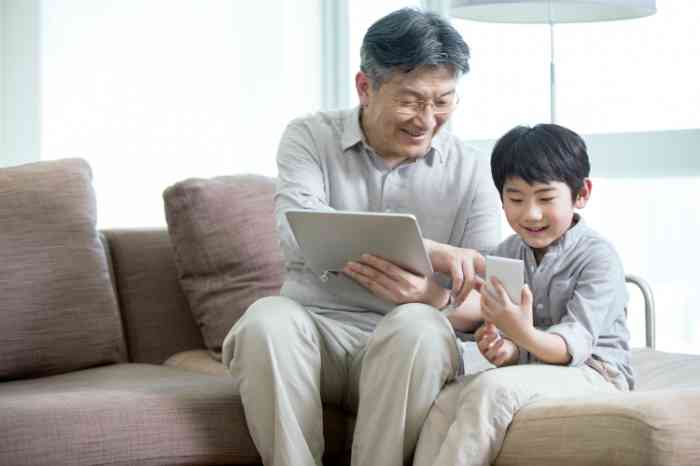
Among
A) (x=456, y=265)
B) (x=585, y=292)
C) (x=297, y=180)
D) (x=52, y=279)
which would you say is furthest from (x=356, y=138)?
(x=52, y=279)

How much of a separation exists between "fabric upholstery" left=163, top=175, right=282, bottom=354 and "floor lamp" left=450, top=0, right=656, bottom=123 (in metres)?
0.92

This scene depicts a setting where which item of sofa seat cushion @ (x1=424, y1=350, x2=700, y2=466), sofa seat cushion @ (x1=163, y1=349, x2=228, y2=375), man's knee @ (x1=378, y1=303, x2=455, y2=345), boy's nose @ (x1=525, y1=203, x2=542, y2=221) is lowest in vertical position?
sofa seat cushion @ (x1=163, y1=349, x2=228, y2=375)

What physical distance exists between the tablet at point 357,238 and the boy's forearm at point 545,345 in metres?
0.24

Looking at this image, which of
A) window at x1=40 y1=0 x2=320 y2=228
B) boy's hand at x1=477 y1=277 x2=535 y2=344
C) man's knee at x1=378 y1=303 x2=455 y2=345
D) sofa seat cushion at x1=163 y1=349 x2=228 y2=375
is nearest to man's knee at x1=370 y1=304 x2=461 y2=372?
man's knee at x1=378 y1=303 x2=455 y2=345

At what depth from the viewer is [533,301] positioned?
7.47ft

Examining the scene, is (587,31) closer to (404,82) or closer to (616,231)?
(616,231)

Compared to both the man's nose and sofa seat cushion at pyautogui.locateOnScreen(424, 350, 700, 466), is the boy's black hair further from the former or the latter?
sofa seat cushion at pyautogui.locateOnScreen(424, 350, 700, 466)

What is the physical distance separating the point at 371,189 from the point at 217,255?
51 cm

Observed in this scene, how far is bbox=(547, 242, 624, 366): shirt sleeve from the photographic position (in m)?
2.12

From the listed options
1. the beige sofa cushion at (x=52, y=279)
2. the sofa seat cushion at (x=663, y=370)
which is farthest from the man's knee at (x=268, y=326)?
the sofa seat cushion at (x=663, y=370)

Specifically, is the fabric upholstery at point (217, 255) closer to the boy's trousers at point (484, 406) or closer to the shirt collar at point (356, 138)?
the shirt collar at point (356, 138)

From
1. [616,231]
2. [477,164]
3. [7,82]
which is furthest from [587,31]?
[7,82]

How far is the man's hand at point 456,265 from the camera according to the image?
226 cm

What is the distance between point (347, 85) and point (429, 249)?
8.78ft
